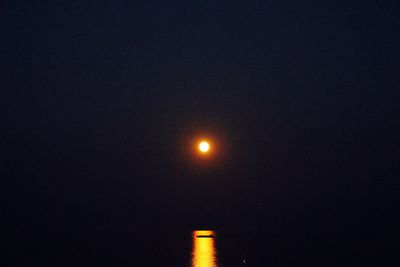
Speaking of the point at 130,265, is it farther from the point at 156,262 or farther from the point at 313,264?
the point at 313,264

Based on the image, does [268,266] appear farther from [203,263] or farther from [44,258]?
[44,258]

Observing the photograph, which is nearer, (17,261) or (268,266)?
(268,266)

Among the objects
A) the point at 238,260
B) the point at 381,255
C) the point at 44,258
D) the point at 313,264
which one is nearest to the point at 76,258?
the point at 44,258

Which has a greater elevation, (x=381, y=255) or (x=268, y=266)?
(x=381, y=255)

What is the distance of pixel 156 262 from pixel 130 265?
1403 centimetres

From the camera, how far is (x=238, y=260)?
160m

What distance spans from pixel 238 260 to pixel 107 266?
43.1m

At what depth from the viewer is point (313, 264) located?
140 meters

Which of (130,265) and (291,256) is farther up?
(291,256)

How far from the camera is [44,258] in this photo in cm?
16750

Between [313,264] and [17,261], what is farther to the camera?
[17,261]

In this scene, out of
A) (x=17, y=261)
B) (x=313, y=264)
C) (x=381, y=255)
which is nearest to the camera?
(x=313, y=264)

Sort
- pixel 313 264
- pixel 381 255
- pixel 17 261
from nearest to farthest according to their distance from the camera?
pixel 313 264 < pixel 17 261 < pixel 381 255

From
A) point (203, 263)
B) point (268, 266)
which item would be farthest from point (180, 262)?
point (268, 266)
